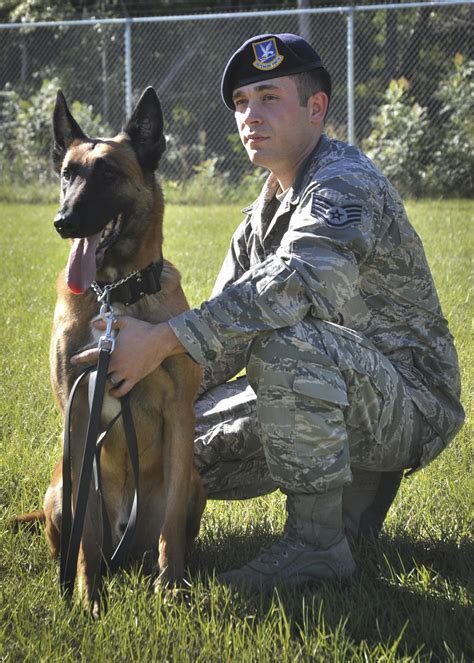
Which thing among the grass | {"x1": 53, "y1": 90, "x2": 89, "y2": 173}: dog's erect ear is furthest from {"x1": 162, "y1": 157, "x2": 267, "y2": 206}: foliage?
{"x1": 53, "y1": 90, "x2": 89, "y2": 173}: dog's erect ear

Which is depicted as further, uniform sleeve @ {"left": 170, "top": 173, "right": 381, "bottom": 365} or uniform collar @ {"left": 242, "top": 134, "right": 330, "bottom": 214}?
uniform collar @ {"left": 242, "top": 134, "right": 330, "bottom": 214}

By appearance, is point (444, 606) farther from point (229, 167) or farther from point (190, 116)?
point (190, 116)

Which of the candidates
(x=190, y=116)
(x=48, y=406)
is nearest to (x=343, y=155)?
(x=48, y=406)

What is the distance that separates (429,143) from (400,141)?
0.46 meters

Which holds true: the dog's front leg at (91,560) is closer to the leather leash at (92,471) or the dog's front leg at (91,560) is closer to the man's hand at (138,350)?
the leather leash at (92,471)

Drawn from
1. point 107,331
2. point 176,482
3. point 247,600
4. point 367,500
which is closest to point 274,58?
point 107,331

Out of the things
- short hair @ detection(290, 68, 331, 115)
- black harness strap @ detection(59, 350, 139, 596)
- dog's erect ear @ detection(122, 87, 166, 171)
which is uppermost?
short hair @ detection(290, 68, 331, 115)

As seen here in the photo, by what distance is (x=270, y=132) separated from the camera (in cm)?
286

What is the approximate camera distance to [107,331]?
2.49 meters

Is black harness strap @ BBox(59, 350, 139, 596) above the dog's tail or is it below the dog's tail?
above

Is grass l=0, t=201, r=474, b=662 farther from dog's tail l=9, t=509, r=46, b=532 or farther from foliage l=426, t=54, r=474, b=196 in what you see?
foliage l=426, t=54, r=474, b=196

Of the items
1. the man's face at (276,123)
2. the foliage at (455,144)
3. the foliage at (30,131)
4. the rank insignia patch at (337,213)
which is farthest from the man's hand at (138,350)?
the foliage at (30,131)

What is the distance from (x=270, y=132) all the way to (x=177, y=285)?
0.61 meters

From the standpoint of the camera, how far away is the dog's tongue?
2.64 meters
